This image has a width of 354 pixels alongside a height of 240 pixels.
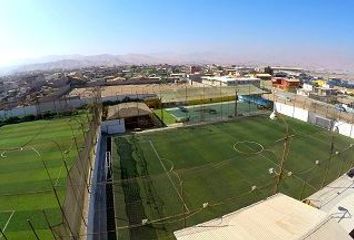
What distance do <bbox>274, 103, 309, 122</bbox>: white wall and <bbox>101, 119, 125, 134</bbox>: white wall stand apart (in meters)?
22.2

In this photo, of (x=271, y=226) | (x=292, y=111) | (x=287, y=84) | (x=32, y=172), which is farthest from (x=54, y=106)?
(x=287, y=84)

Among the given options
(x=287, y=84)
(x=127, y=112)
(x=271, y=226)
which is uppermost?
(x=271, y=226)

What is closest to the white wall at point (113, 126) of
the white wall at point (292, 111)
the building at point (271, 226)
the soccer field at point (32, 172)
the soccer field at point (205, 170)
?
the soccer field at point (205, 170)

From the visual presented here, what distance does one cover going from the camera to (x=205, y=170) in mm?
23094

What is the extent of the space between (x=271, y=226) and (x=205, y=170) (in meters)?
11.9

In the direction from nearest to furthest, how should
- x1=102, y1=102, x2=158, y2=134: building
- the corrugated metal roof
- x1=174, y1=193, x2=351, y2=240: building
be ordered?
x1=174, y1=193, x2=351, y2=240: building < x1=102, y1=102, x2=158, y2=134: building < the corrugated metal roof

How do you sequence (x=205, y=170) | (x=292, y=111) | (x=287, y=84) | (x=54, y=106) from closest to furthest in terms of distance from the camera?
(x=205, y=170) < (x=292, y=111) < (x=54, y=106) < (x=287, y=84)

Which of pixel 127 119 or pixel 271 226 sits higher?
pixel 271 226

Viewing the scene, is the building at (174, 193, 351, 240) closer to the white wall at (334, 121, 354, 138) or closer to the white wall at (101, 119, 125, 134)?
the white wall at (334, 121, 354, 138)

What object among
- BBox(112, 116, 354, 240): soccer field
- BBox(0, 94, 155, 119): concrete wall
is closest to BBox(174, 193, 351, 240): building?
BBox(112, 116, 354, 240): soccer field

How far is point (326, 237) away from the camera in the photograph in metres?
10.8

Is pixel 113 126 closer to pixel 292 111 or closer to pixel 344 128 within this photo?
pixel 292 111

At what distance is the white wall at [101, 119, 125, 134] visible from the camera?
33375mm

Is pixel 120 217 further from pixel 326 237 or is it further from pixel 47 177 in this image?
pixel 326 237
